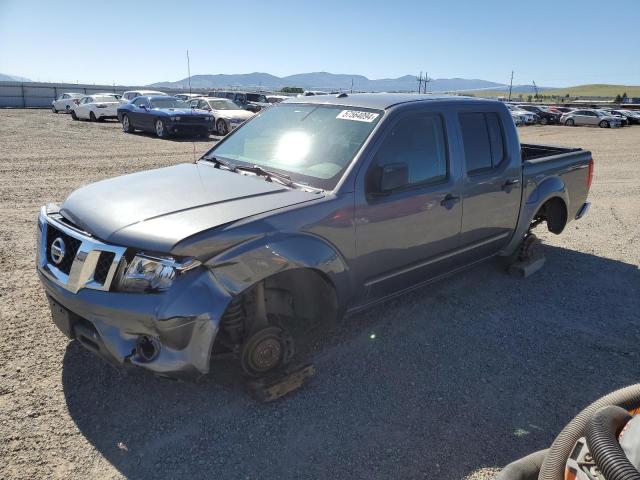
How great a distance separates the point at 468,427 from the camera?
118 inches

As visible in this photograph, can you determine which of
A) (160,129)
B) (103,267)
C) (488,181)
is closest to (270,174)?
(103,267)

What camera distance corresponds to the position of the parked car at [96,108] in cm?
2469

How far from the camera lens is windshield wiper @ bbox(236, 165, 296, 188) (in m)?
3.48

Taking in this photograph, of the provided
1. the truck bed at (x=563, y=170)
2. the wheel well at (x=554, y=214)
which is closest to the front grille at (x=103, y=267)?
the truck bed at (x=563, y=170)

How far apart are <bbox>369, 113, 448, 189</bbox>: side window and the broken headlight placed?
155 centimetres

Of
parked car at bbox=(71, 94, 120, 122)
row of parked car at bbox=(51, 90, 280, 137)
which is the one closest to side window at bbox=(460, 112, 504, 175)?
row of parked car at bbox=(51, 90, 280, 137)

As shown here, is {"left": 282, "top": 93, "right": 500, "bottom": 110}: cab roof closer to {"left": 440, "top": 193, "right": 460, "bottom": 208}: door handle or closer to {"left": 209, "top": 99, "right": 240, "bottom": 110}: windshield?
{"left": 440, "top": 193, "right": 460, "bottom": 208}: door handle

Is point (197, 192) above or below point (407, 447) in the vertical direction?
above

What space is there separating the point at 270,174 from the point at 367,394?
1688 mm

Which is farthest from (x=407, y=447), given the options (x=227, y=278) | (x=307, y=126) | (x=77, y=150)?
(x=77, y=150)

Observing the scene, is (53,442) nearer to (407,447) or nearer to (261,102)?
(407,447)

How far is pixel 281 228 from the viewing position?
9.78ft

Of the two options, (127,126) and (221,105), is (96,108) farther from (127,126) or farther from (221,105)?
(221,105)

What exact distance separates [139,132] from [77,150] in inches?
267
